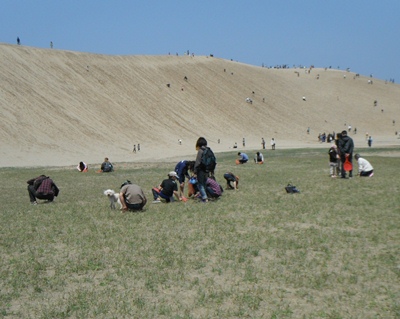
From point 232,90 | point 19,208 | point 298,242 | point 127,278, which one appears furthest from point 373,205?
point 232,90

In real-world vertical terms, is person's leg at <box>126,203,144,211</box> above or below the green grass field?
above

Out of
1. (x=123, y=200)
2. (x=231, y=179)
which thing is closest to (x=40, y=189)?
(x=123, y=200)

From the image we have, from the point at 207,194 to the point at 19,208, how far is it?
18.6ft

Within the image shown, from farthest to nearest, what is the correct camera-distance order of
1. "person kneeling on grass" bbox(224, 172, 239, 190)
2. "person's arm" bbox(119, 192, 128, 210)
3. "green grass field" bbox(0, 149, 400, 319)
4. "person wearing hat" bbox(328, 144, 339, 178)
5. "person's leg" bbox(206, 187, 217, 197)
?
"person wearing hat" bbox(328, 144, 339, 178)
"person kneeling on grass" bbox(224, 172, 239, 190)
"person's leg" bbox(206, 187, 217, 197)
"person's arm" bbox(119, 192, 128, 210)
"green grass field" bbox(0, 149, 400, 319)

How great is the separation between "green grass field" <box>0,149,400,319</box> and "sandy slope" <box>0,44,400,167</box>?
2578cm

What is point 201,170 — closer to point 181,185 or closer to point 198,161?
point 198,161

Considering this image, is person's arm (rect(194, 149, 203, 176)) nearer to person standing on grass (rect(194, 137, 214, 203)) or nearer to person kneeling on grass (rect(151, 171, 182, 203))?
person standing on grass (rect(194, 137, 214, 203))

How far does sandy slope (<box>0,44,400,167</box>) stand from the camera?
1709 inches

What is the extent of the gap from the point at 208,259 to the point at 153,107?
2108 inches

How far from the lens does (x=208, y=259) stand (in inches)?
309

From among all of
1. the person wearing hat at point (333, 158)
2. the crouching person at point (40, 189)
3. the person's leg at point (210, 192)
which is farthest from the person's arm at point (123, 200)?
the person wearing hat at point (333, 158)

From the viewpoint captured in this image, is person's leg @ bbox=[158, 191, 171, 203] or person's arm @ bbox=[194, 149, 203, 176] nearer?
person's arm @ bbox=[194, 149, 203, 176]

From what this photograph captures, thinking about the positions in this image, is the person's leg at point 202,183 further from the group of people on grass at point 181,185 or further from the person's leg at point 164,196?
the person's leg at point 164,196

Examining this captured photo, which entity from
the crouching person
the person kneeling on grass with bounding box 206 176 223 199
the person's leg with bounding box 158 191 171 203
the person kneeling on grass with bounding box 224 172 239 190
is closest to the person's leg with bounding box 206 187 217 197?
the person kneeling on grass with bounding box 206 176 223 199
